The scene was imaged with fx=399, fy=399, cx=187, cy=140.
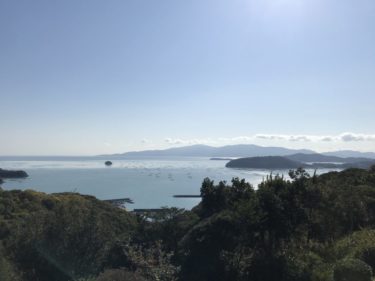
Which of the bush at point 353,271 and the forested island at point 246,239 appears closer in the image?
the bush at point 353,271

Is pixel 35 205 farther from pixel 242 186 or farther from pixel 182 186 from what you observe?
pixel 182 186

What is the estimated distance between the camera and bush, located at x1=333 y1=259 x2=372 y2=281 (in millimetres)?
7820

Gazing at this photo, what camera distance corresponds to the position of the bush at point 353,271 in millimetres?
7820

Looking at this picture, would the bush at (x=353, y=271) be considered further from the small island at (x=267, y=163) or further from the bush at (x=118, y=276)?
the small island at (x=267, y=163)

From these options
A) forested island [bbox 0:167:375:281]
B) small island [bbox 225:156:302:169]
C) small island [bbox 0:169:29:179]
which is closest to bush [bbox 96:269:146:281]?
forested island [bbox 0:167:375:281]

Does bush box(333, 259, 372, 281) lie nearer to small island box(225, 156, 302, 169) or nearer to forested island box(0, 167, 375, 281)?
forested island box(0, 167, 375, 281)

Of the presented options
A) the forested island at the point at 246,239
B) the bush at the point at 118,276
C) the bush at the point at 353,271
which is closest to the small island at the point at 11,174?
the forested island at the point at 246,239

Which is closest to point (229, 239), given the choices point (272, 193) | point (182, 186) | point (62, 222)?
point (272, 193)

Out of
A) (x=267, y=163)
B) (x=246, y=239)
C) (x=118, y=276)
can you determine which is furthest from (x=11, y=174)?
(x=118, y=276)

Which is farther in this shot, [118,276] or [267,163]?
[267,163]

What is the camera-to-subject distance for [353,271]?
787 centimetres

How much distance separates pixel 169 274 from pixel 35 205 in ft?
94.3

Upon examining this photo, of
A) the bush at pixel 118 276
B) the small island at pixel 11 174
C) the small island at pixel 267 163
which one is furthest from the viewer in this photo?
the small island at pixel 267 163

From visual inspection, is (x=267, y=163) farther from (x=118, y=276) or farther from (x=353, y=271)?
(x=118, y=276)
